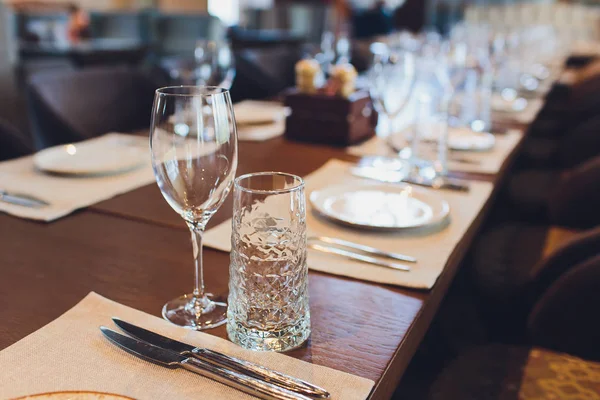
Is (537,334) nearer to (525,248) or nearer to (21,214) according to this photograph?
(525,248)

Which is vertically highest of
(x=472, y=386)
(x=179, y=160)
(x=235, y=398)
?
(x=179, y=160)

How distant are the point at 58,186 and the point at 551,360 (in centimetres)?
93

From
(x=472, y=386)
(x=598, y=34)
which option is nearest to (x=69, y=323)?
(x=472, y=386)

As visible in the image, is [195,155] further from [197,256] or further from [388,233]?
[388,233]

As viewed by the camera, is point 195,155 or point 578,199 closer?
point 195,155

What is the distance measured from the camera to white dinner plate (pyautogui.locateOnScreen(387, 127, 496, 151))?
143cm

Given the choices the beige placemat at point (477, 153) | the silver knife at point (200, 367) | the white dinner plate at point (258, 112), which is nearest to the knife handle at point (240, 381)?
the silver knife at point (200, 367)

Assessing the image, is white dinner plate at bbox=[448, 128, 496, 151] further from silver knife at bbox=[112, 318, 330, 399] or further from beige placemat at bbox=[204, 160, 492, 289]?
silver knife at bbox=[112, 318, 330, 399]

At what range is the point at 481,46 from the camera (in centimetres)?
246

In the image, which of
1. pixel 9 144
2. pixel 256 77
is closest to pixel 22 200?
pixel 9 144

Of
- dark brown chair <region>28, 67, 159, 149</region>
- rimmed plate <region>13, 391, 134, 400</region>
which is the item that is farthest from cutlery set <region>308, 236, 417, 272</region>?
dark brown chair <region>28, 67, 159, 149</region>

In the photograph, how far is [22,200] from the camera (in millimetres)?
954

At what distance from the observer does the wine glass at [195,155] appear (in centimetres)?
58

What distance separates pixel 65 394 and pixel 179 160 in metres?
0.25
